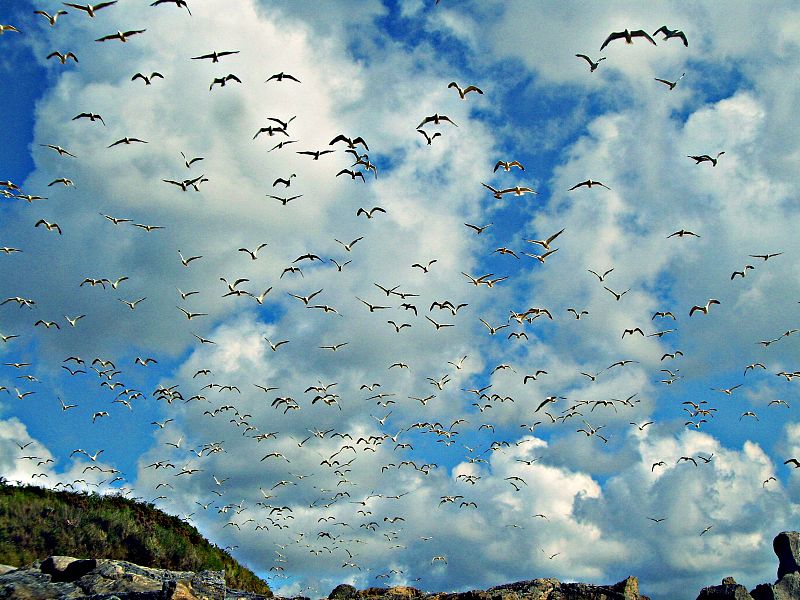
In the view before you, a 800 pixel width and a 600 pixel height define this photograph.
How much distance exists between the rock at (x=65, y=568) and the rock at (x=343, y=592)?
1660 cm

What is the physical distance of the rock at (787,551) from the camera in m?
79.7

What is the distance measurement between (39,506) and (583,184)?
4403cm

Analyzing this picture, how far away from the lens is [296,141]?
37.2 meters

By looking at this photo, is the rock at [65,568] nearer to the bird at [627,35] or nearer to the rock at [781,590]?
the bird at [627,35]

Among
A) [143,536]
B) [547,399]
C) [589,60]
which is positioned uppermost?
[589,60]

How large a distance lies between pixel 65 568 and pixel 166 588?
41.8ft

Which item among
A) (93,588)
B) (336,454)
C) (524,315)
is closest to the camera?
(93,588)

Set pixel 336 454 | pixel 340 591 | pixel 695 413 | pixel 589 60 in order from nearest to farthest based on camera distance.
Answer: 1. pixel 589 60
2. pixel 340 591
3. pixel 695 413
4. pixel 336 454

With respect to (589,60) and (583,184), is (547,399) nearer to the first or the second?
(583,184)

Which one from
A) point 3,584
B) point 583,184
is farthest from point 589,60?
point 3,584

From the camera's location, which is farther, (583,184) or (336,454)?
(336,454)

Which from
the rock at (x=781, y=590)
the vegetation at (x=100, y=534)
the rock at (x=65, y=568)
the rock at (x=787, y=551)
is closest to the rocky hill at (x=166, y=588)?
the rock at (x=65, y=568)

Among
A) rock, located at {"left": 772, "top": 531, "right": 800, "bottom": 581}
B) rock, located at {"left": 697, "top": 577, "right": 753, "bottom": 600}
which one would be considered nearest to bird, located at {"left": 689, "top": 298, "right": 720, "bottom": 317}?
rock, located at {"left": 697, "top": 577, "right": 753, "bottom": 600}

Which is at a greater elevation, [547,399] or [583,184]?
[583,184]
